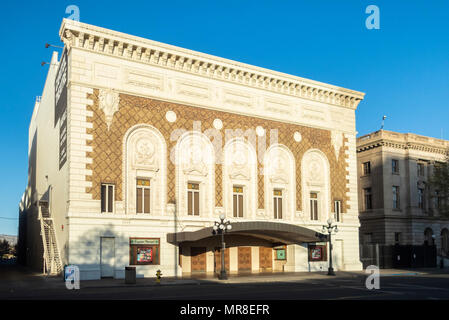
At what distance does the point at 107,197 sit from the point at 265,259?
15186 millimetres

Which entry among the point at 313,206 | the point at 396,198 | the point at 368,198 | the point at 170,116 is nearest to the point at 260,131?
the point at 170,116

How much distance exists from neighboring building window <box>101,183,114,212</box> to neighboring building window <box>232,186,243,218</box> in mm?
10085

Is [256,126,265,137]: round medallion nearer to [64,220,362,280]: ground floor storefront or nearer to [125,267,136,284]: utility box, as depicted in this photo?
[64,220,362,280]: ground floor storefront

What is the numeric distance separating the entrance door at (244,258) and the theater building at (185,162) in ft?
0.36

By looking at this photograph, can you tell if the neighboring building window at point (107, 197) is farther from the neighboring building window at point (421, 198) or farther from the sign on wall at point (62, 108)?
the neighboring building window at point (421, 198)

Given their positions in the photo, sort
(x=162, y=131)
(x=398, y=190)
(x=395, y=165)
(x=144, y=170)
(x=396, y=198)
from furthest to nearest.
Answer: (x=395, y=165) → (x=398, y=190) → (x=396, y=198) → (x=162, y=131) → (x=144, y=170)

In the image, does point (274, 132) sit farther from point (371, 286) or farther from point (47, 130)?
point (47, 130)

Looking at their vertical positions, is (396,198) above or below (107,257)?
above

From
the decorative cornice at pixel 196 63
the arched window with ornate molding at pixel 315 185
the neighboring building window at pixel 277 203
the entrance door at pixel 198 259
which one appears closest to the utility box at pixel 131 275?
the entrance door at pixel 198 259

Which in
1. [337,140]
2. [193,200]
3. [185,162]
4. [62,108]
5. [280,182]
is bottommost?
[193,200]

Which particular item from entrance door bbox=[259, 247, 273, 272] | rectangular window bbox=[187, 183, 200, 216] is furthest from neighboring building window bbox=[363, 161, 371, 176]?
rectangular window bbox=[187, 183, 200, 216]

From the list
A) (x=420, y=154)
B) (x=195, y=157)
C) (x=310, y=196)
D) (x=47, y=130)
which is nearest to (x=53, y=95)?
(x=47, y=130)

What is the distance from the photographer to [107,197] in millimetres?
33156

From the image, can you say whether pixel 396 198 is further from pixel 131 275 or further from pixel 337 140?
pixel 131 275
